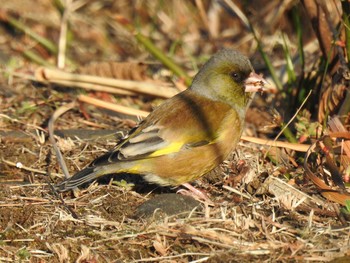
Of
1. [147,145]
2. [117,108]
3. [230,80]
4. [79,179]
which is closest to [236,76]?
[230,80]

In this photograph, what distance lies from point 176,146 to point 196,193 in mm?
360

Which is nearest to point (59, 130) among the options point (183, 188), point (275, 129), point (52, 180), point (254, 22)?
point (52, 180)

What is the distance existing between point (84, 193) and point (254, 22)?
14.7ft

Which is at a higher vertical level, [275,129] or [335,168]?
[335,168]

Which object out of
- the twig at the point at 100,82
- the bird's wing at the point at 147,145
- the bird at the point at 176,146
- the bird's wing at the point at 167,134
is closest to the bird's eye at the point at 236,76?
the bird at the point at 176,146

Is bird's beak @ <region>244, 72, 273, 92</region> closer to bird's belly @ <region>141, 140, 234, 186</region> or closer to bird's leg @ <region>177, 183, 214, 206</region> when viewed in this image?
bird's belly @ <region>141, 140, 234, 186</region>

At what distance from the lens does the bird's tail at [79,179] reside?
4703 mm

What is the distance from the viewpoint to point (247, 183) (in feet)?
15.9

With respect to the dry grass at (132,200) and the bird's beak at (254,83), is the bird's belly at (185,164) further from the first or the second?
the bird's beak at (254,83)

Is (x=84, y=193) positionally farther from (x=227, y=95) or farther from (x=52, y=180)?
(x=227, y=95)

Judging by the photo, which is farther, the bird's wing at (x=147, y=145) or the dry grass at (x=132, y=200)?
the bird's wing at (x=147, y=145)

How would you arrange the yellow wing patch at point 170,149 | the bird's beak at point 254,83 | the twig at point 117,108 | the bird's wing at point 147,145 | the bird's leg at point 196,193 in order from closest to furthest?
the bird's leg at point 196,193
the bird's wing at point 147,145
the yellow wing patch at point 170,149
the bird's beak at point 254,83
the twig at point 117,108

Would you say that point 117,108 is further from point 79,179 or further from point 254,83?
point 79,179

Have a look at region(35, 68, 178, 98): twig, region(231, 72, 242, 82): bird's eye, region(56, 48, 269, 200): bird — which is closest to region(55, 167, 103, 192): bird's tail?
region(56, 48, 269, 200): bird
